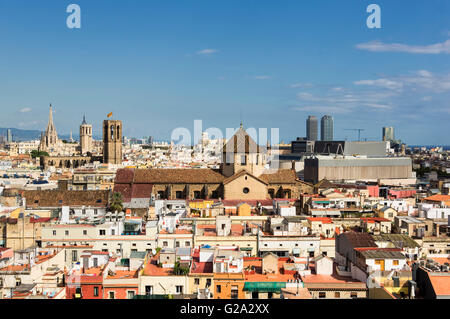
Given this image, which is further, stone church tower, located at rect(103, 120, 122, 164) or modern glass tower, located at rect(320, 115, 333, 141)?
modern glass tower, located at rect(320, 115, 333, 141)

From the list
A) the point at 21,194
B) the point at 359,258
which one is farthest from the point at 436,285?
the point at 21,194

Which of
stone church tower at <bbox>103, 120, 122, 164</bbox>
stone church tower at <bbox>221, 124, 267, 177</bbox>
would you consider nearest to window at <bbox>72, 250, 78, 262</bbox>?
stone church tower at <bbox>221, 124, 267, 177</bbox>

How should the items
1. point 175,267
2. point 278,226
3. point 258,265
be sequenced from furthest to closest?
point 278,226, point 258,265, point 175,267

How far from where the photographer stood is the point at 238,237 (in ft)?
41.3

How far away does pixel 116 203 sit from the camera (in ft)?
57.1

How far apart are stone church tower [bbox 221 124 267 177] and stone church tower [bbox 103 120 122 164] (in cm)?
1559

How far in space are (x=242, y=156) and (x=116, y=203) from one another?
634 cm

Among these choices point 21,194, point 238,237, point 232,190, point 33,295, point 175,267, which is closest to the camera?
point 33,295

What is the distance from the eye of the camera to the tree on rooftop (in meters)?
17.0

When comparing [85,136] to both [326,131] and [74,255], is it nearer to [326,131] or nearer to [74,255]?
[326,131]

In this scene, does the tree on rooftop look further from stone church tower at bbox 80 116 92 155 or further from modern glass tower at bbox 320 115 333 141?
modern glass tower at bbox 320 115 333 141
